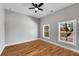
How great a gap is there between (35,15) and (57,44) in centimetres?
63

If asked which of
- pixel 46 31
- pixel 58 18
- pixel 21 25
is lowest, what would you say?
pixel 46 31

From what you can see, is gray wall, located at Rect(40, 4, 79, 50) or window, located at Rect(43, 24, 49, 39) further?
window, located at Rect(43, 24, 49, 39)

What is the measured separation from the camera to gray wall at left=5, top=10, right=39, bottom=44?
3.51ft

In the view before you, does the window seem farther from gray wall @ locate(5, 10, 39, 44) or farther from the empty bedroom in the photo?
gray wall @ locate(5, 10, 39, 44)

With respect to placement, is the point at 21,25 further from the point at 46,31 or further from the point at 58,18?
the point at 58,18

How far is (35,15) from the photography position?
A: 3.49 ft

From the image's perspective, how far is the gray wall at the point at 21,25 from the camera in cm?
107

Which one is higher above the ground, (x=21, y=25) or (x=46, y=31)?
(x=21, y=25)

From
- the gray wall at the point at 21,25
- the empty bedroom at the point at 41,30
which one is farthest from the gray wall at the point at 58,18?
the gray wall at the point at 21,25

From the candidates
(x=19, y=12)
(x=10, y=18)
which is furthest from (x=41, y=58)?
(x=10, y=18)

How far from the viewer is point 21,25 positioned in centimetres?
106

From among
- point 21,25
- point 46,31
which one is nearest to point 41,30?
point 46,31

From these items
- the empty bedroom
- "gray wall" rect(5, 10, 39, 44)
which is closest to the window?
the empty bedroom

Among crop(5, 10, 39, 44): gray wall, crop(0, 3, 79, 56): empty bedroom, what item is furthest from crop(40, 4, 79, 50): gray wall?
crop(5, 10, 39, 44): gray wall
